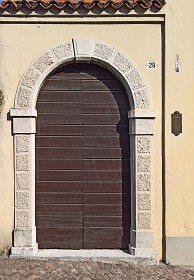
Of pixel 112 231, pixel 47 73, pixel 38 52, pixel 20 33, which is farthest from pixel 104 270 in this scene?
pixel 20 33

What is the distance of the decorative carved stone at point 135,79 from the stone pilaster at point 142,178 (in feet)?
1.38

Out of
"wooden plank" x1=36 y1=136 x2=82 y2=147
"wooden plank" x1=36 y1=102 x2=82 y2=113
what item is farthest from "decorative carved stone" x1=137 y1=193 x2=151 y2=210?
"wooden plank" x1=36 y1=102 x2=82 y2=113

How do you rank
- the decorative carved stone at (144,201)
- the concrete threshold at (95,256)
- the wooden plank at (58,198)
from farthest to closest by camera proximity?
the wooden plank at (58,198) → the decorative carved stone at (144,201) → the concrete threshold at (95,256)

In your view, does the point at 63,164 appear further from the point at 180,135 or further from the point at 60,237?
the point at 180,135

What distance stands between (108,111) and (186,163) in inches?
59.0

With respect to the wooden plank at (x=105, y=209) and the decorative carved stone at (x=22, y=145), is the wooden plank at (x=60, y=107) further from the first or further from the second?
the wooden plank at (x=105, y=209)

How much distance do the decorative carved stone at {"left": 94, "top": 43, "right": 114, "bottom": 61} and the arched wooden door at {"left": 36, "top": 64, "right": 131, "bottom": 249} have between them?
0.49 metres

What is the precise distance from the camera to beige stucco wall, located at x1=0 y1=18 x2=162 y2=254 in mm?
5730

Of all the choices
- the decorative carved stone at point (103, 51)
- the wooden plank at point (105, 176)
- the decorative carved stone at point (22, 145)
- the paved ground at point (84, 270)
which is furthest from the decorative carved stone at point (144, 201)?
the decorative carved stone at point (103, 51)

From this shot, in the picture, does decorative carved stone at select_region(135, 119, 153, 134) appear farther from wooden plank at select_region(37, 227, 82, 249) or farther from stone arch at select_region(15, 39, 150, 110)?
wooden plank at select_region(37, 227, 82, 249)

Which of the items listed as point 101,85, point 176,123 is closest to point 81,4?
point 101,85

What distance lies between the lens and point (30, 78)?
5750mm

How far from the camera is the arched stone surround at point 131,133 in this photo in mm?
5680

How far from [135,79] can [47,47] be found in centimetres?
149
